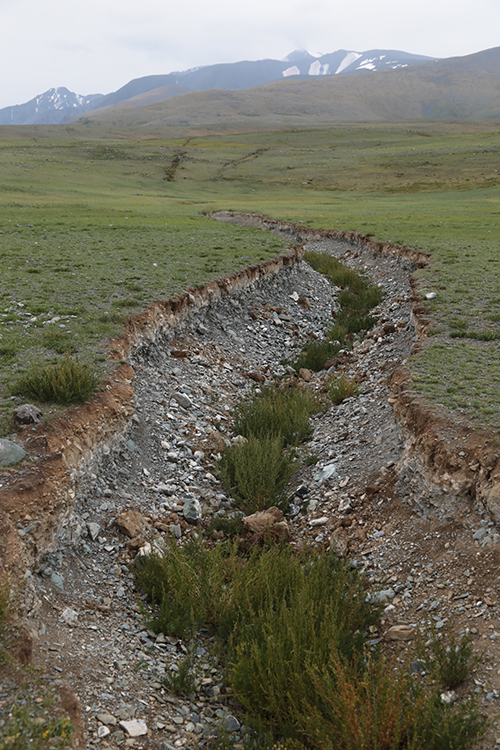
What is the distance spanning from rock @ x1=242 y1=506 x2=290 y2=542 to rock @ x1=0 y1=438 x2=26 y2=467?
3.49m

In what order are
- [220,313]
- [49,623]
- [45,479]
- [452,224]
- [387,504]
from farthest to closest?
[452,224], [220,313], [387,504], [45,479], [49,623]

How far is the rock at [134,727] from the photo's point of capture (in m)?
4.15

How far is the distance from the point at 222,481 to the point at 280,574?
357 cm

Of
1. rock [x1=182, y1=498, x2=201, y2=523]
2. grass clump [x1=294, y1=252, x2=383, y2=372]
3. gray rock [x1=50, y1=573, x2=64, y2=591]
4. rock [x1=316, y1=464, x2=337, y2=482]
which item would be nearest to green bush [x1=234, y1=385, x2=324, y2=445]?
rock [x1=316, y1=464, x2=337, y2=482]

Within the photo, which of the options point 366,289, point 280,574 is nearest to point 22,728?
point 280,574

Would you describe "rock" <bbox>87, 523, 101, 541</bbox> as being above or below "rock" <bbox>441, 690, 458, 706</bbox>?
above

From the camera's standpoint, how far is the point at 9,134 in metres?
180

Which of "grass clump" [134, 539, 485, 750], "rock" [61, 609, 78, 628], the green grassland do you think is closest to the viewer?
"grass clump" [134, 539, 485, 750]

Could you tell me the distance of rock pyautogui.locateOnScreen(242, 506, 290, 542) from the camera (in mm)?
7574

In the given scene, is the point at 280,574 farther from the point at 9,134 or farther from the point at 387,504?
the point at 9,134

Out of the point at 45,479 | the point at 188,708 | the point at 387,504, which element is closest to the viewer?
the point at 188,708

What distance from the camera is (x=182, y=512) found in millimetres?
8203

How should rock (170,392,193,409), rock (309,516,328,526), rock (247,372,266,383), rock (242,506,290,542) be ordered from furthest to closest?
rock (247,372,266,383), rock (170,392,193,409), rock (309,516,328,526), rock (242,506,290,542)

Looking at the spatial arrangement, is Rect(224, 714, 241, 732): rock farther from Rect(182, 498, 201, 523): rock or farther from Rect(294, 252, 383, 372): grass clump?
Rect(294, 252, 383, 372): grass clump
